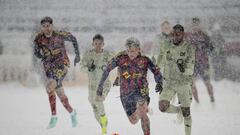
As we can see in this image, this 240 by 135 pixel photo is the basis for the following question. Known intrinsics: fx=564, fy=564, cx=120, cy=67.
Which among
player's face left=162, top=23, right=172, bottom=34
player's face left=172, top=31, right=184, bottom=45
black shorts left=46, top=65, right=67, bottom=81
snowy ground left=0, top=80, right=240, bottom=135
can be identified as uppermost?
player's face left=162, top=23, right=172, bottom=34

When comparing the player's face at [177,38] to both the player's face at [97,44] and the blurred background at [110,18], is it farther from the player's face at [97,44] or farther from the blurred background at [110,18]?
the blurred background at [110,18]

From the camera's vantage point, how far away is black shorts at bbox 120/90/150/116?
561 cm

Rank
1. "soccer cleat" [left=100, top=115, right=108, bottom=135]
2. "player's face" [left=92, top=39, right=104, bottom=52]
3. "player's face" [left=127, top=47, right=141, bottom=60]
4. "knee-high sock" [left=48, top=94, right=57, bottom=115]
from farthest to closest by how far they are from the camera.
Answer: "knee-high sock" [left=48, top=94, right=57, bottom=115], "player's face" [left=92, top=39, right=104, bottom=52], "soccer cleat" [left=100, top=115, right=108, bottom=135], "player's face" [left=127, top=47, right=141, bottom=60]

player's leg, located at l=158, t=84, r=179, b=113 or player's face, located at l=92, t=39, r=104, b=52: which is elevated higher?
player's face, located at l=92, t=39, r=104, b=52

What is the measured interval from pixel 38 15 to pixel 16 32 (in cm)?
103

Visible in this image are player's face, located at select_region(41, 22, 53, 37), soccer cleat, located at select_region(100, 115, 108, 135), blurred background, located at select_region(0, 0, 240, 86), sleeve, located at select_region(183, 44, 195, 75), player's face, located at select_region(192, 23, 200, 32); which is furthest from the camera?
blurred background, located at select_region(0, 0, 240, 86)

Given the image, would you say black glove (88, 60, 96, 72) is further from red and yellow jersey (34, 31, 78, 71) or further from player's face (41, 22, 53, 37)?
player's face (41, 22, 53, 37)

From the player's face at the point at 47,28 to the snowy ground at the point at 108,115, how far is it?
3.88ft


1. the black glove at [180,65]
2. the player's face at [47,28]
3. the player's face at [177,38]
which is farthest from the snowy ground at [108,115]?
the player's face at [47,28]

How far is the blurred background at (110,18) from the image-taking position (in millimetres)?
16842

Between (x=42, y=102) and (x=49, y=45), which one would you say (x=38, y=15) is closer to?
(x=42, y=102)

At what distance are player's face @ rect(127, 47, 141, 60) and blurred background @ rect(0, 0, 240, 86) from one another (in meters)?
10.2

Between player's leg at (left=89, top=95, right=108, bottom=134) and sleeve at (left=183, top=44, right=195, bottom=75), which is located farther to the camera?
player's leg at (left=89, top=95, right=108, bottom=134)

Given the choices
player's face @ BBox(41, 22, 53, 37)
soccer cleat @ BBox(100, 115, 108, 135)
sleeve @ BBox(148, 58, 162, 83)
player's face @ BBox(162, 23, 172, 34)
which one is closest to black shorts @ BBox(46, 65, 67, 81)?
player's face @ BBox(41, 22, 53, 37)
